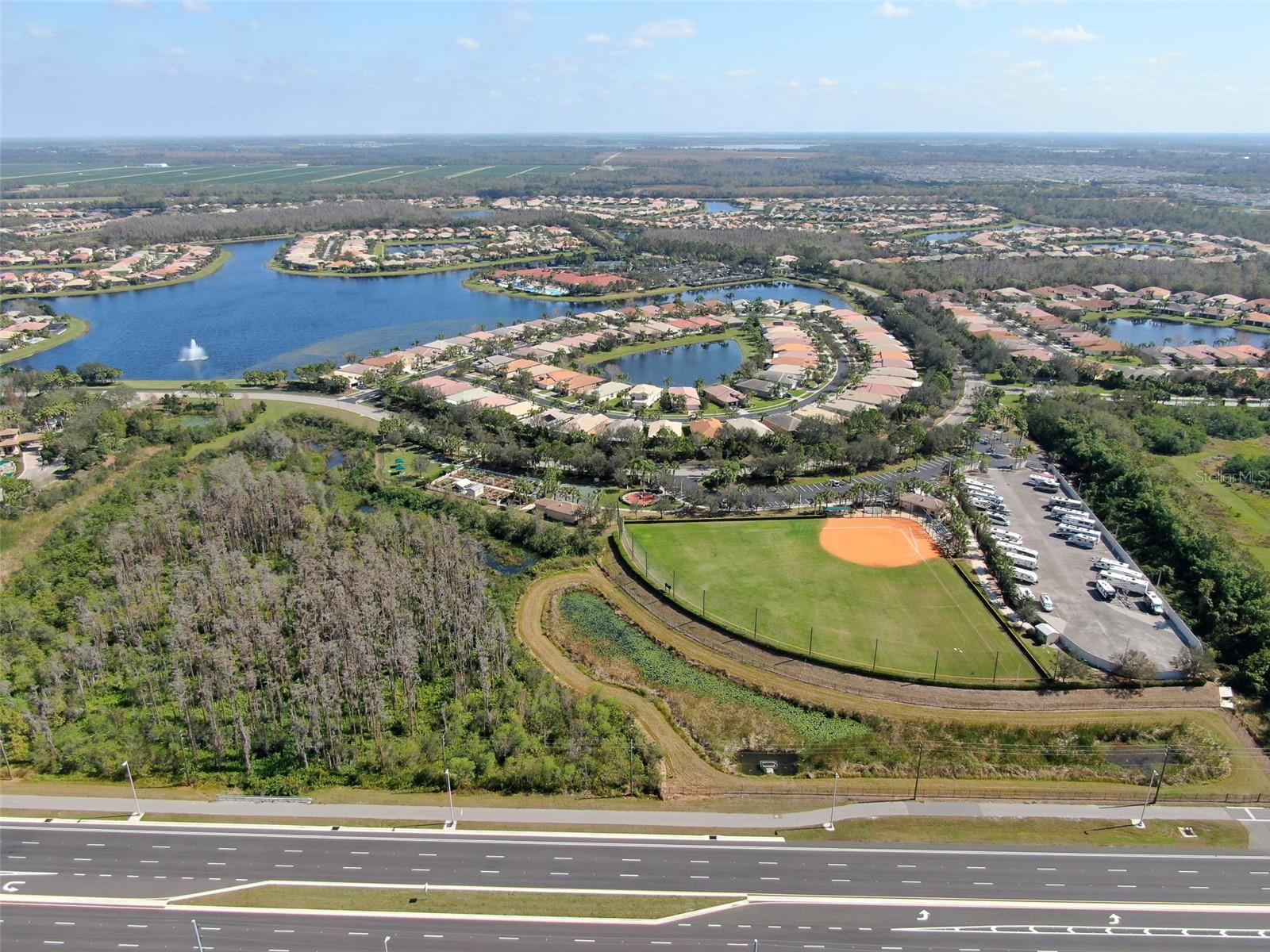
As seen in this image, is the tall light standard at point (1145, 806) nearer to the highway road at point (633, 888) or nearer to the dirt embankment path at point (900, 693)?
the highway road at point (633, 888)

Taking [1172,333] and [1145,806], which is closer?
[1145,806]

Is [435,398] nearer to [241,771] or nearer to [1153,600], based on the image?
[241,771]

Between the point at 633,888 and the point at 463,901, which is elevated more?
the point at 463,901

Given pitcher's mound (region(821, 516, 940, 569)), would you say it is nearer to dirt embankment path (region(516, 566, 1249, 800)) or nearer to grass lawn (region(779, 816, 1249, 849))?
dirt embankment path (region(516, 566, 1249, 800))

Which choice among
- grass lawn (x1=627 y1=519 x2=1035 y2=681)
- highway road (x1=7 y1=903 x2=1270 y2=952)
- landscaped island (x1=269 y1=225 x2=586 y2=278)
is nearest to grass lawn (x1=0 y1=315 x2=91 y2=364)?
landscaped island (x1=269 y1=225 x2=586 y2=278)

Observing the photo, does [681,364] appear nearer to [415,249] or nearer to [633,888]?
[633,888]

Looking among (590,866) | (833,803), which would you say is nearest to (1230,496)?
(833,803)

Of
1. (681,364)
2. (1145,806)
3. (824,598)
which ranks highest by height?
(681,364)
